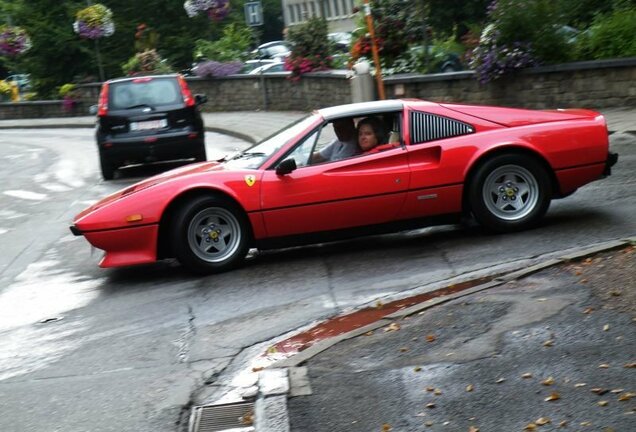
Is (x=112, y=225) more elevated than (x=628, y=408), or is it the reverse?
(x=112, y=225)

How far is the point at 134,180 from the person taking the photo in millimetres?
18094

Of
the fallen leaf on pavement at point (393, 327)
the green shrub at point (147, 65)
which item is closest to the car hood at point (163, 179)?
the fallen leaf on pavement at point (393, 327)

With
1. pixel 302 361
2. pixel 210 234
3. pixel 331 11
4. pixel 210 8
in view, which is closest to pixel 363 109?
pixel 210 234

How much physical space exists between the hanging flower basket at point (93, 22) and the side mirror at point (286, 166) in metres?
32.2

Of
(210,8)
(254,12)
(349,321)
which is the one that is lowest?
(349,321)

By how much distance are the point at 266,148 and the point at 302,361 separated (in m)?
3.83

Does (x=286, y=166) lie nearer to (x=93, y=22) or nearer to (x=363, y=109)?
(x=363, y=109)

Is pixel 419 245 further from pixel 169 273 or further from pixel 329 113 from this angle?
pixel 169 273

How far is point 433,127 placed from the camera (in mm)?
9359

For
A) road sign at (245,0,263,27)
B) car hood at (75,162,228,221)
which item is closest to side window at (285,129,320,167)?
car hood at (75,162,228,221)

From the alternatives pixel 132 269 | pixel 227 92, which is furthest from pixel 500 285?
pixel 227 92

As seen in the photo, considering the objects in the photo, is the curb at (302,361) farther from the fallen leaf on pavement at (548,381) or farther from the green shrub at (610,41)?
the green shrub at (610,41)

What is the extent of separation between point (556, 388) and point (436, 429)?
0.69 metres

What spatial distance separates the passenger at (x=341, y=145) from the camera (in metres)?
9.27
